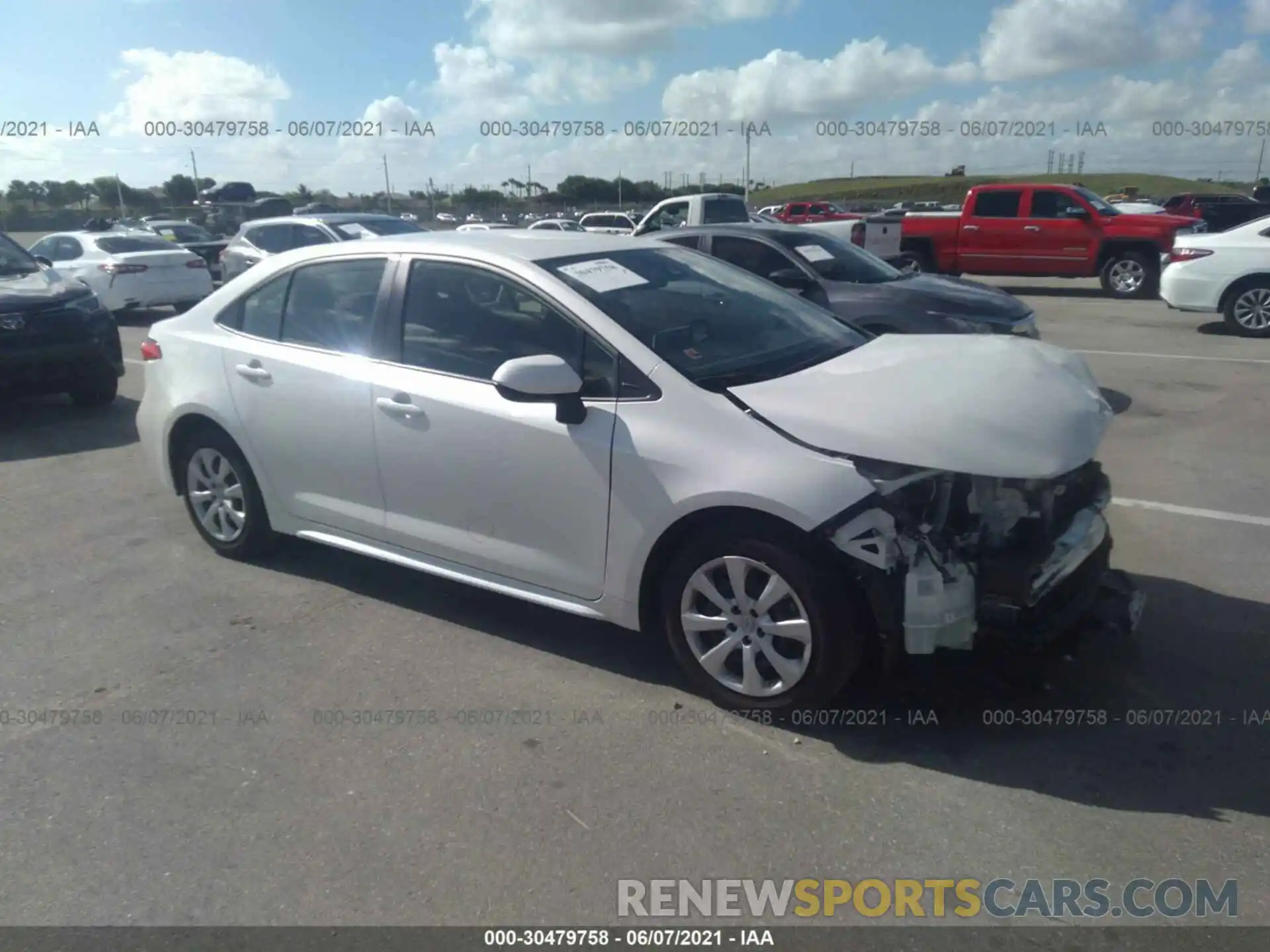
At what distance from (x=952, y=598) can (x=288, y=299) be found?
3346 millimetres

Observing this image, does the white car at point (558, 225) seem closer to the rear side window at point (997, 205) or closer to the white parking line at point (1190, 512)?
the rear side window at point (997, 205)

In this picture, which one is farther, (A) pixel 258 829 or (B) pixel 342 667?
(B) pixel 342 667

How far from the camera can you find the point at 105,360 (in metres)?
8.67

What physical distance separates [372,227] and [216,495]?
406 inches

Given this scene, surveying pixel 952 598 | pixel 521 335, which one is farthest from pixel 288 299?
pixel 952 598

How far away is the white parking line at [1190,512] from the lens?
18.1 ft

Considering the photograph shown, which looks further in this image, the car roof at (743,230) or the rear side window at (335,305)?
the car roof at (743,230)

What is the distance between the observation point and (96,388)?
29.0 ft

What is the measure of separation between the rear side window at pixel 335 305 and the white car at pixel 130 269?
1156 cm

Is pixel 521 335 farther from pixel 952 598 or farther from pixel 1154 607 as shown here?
pixel 1154 607

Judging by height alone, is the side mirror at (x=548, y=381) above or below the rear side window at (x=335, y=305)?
below

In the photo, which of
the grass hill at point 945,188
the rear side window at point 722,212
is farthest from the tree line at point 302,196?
the rear side window at point 722,212

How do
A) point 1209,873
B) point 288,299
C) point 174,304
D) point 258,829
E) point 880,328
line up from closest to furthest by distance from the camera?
point 1209,873 < point 258,829 < point 288,299 < point 880,328 < point 174,304

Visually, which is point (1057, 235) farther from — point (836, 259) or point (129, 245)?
point (129, 245)
